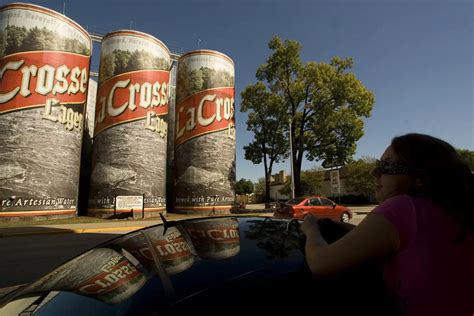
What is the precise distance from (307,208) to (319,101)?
52.4ft

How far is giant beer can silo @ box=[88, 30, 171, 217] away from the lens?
2075 cm

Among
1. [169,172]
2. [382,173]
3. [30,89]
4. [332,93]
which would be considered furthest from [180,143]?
[382,173]

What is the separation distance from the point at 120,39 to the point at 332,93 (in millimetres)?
18586

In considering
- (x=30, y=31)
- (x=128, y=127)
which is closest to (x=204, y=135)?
(x=128, y=127)

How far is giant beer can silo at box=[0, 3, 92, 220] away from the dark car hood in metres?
18.8

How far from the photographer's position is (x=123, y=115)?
845 inches

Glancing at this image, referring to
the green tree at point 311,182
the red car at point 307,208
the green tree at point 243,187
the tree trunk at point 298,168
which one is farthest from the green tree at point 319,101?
the green tree at point 243,187

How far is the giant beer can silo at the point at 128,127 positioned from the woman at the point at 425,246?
20.8 meters

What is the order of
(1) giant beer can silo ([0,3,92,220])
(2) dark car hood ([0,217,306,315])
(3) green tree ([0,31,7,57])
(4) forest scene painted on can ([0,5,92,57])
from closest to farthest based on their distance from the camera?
1. (2) dark car hood ([0,217,306,315])
2. (1) giant beer can silo ([0,3,92,220])
3. (3) green tree ([0,31,7,57])
4. (4) forest scene painted on can ([0,5,92,57])

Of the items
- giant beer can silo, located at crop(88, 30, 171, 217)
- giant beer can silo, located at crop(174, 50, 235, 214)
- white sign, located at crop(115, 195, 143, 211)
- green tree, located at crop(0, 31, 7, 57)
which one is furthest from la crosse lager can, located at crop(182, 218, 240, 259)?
giant beer can silo, located at crop(174, 50, 235, 214)

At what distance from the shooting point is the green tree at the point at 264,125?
97.5 ft

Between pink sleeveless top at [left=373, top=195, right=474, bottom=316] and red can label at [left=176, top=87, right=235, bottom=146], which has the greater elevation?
red can label at [left=176, top=87, right=235, bottom=146]

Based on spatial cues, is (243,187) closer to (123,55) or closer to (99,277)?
(123,55)

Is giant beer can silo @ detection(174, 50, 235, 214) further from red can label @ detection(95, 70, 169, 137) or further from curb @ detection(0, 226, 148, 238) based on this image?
curb @ detection(0, 226, 148, 238)
